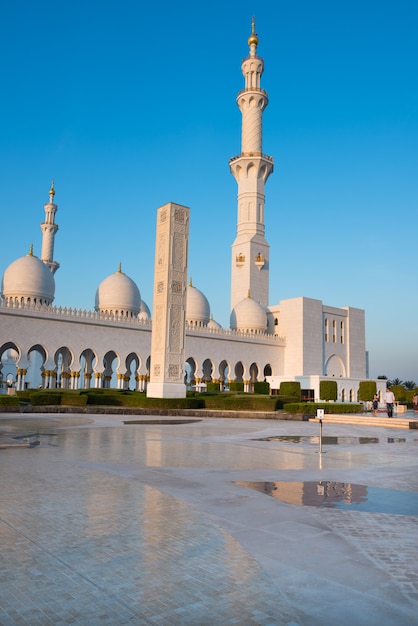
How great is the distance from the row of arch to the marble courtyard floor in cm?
2612

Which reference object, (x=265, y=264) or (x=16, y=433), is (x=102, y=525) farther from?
(x=265, y=264)

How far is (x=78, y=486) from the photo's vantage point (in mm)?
5984

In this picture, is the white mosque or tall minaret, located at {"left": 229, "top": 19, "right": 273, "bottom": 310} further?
tall minaret, located at {"left": 229, "top": 19, "right": 273, "bottom": 310}

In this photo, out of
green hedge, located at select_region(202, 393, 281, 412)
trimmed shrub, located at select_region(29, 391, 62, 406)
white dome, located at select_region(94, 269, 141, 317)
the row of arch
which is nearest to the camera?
trimmed shrub, located at select_region(29, 391, 62, 406)

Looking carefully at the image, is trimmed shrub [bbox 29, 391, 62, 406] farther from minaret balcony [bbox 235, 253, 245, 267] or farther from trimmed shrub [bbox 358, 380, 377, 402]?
minaret balcony [bbox 235, 253, 245, 267]

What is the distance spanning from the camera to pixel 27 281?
34594 mm

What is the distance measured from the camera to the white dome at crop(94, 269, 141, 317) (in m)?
38.8

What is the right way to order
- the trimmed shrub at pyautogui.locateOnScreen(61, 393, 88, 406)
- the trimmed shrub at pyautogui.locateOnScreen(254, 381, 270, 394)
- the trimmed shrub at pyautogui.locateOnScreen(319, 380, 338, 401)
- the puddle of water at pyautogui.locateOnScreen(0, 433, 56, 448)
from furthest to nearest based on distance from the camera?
the trimmed shrub at pyautogui.locateOnScreen(254, 381, 270, 394) → the trimmed shrub at pyautogui.locateOnScreen(319, 380, 338, 401) → the trimmed shrub at pyautogui.locateOnScreen(61, 393, 88, 406) → the puddle of water at pyautogui.locateOnScreen(0, 433, 56, 448)

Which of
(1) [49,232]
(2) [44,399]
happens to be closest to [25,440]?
(2) [44,399]

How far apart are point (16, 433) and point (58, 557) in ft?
28.3

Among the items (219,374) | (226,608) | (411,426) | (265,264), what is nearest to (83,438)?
(226,608)

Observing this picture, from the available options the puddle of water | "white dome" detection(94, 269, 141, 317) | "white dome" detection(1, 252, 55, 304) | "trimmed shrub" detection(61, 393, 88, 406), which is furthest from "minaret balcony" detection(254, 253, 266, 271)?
the puddle of water

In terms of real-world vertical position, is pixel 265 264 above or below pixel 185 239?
above

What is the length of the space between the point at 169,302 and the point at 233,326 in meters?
21.5
